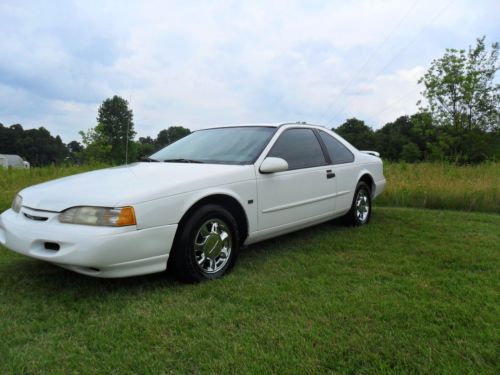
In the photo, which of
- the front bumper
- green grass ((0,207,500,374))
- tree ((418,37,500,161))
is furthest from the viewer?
tree ((418,37,500,161))

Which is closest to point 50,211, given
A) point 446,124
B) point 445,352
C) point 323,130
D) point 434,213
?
point 445,352

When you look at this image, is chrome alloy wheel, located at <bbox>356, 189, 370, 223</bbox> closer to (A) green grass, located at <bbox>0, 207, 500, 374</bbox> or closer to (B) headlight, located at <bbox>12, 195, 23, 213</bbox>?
(A) green grass, located at <bbox>0, 207, 500, 374</bbox>

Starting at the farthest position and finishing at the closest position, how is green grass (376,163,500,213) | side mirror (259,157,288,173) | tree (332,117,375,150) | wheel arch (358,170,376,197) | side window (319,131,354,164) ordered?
tree (332,117,375,150) < green grass (376,163,500,213) < wheel arch (358,170,376,197) < side window (319,131,354,164) < side mirror (259,157,288,173)

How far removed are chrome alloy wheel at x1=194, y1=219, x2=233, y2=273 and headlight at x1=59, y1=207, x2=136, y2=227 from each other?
0.60m

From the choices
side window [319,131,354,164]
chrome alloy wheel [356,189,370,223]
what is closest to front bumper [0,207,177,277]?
side window [319,131,354,164]

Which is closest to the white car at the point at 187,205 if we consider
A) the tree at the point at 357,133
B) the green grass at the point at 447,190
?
the green grass at the point at 447,190

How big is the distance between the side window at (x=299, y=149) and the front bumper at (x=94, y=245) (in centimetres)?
153

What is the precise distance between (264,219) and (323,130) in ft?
5.94

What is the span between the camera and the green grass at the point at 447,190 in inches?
279

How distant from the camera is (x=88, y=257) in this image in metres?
2.54

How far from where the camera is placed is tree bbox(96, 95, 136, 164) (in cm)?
3115

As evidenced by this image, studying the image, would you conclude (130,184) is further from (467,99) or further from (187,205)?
(467,99)

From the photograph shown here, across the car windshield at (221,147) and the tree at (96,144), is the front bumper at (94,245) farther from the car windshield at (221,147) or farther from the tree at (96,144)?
the tree at (96,144)

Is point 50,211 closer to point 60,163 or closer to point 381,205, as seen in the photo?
point 381,205
